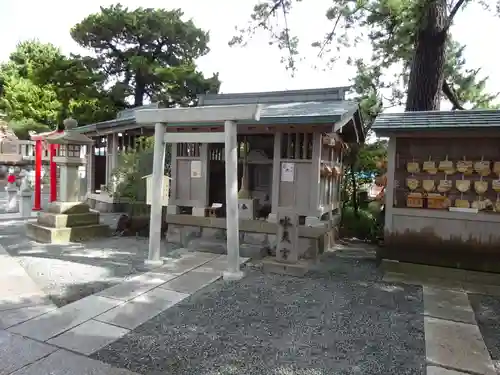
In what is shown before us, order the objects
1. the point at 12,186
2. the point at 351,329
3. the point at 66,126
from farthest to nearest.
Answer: the point at 12,186 < the point at 66,126 < the point at 351,329

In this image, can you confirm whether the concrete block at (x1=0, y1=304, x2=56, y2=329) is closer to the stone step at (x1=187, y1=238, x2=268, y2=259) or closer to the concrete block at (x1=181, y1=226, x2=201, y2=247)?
the stone step at (x1=187, y1=238, x2=268, y2=259)

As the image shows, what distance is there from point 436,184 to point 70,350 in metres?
5.94

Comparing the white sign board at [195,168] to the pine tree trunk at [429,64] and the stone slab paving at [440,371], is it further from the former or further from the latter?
Answer: the stone slab paving at [440,371]

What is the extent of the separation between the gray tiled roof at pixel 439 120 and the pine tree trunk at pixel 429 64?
2.51 m

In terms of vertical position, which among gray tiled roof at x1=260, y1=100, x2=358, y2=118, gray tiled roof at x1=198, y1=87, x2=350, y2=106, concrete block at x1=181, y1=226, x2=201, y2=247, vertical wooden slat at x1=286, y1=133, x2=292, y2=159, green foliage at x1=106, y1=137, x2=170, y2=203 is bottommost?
concrete block at x1=181, y1=226, x2=201, y2=247

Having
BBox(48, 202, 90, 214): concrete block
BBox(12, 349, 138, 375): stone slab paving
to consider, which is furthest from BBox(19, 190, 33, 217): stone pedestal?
BBox(12, 349, 138, 375): stone slab paving

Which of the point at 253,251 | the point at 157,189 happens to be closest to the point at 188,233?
the point at 253,251

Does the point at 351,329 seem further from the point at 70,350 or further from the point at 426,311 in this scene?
the point at 70,350

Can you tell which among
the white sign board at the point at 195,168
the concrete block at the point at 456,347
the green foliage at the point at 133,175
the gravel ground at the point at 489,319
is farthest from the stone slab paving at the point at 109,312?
the green foliage at the point at 133,175

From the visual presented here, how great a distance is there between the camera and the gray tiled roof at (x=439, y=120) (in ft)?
18.2

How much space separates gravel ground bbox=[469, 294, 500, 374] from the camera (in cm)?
350

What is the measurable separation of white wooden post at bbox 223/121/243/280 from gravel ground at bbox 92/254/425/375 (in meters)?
0.28

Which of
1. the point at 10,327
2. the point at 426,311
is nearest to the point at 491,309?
the point at 426,311

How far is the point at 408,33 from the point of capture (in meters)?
8.68
